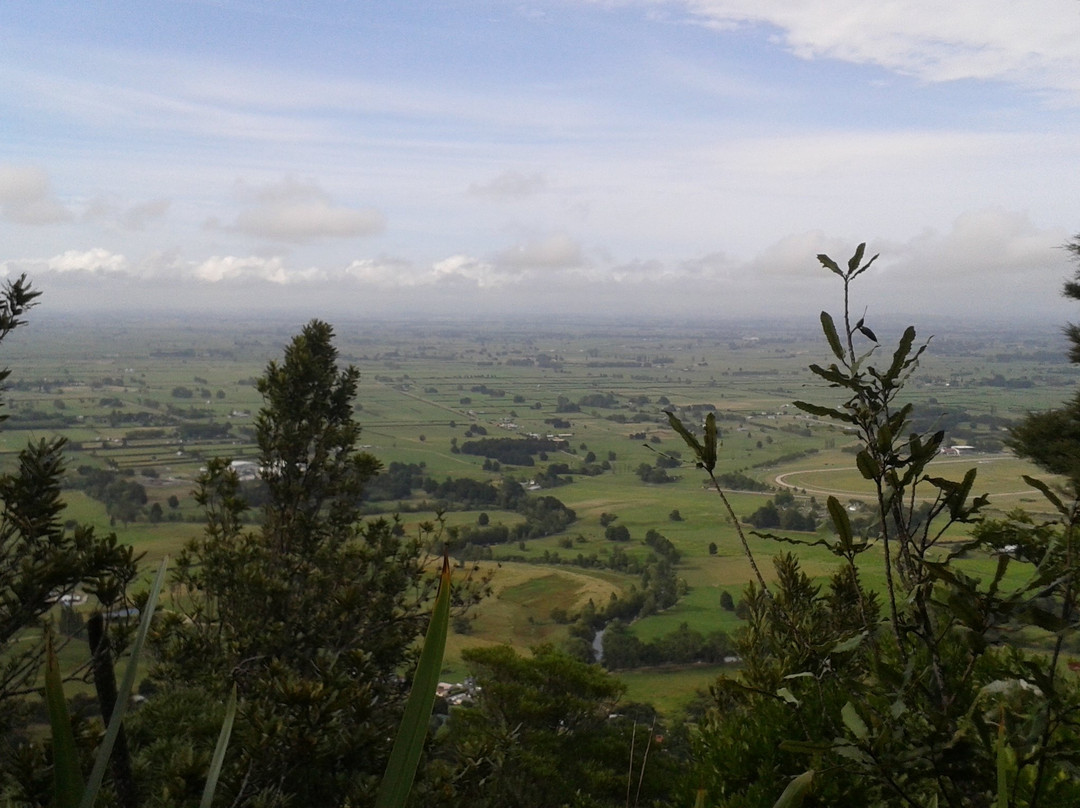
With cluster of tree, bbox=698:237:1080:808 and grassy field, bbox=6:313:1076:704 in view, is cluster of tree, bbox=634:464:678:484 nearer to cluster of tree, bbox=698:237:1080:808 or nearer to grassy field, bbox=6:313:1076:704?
grassy field, bbox=6:313:1076:704

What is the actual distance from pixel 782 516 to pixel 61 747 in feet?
70.2

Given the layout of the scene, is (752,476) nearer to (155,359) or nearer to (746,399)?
(746,399)

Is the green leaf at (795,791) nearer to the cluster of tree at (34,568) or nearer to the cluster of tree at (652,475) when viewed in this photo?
the cluster of tree at (34,568)

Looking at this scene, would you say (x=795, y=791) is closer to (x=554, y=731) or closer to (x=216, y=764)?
(x=216, y=764)

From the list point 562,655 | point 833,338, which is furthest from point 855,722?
point 562,655

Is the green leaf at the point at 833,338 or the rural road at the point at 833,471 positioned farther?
the rural road at the point at 833,471

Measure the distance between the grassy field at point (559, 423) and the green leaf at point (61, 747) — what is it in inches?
45.5

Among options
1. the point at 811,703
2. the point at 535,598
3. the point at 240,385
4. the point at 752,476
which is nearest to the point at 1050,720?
the point at 811,703

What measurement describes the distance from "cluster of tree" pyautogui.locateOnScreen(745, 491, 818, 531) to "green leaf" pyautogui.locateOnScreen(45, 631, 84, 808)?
66.7 feet

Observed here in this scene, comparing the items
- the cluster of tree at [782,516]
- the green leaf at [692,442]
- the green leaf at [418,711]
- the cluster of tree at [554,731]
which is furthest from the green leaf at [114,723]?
the cluster of tree at [782,516]

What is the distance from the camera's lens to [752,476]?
106ft

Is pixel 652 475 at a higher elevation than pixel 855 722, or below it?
below

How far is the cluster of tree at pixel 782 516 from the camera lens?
2056 centimetres

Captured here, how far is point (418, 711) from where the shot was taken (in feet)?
2.47
